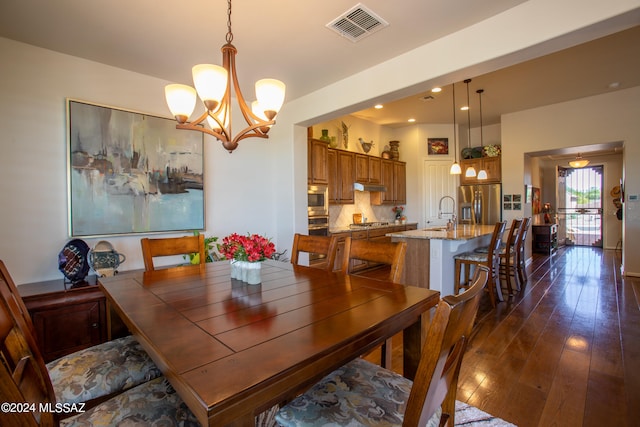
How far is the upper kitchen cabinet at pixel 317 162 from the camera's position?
4.58 m

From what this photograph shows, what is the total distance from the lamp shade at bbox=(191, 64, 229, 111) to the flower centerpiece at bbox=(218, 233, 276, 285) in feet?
2.50

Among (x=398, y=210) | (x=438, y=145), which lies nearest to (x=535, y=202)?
(x=438, y=145)

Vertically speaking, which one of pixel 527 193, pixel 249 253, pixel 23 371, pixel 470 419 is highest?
pixel 527 193

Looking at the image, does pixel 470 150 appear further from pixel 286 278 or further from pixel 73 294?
pixel 73 294

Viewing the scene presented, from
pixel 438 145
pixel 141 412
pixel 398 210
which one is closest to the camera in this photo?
pixel 141 412

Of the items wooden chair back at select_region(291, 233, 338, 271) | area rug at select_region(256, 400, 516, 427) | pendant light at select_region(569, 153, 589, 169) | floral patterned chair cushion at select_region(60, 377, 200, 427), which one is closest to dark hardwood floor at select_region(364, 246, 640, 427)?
area rug at select_region(256, 400, 516, 427)

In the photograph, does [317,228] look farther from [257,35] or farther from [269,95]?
[269,95]

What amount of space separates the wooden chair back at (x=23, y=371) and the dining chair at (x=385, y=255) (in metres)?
1.45

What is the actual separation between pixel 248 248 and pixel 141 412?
804 mm

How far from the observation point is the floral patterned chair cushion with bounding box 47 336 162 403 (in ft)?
4.10

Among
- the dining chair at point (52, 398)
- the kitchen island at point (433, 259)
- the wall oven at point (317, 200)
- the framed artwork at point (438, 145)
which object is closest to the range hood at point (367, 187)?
the wall oven at point (317, 200)

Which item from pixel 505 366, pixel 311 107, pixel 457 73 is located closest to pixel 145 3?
pixel 311 107

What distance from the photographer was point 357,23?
2383 millimetres

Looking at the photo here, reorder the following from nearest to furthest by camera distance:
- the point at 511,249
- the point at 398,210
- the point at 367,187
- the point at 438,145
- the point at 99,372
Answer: the point at 99,372, the point at 511,249, the point at 367,187, the point at 438,145, the point at 398,210
